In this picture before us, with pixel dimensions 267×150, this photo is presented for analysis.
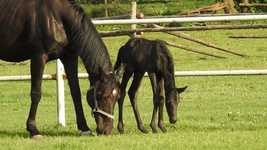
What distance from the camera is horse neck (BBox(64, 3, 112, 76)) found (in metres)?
11.0

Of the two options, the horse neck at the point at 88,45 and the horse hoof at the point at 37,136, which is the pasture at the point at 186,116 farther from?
the horse neck at the point at 88,45

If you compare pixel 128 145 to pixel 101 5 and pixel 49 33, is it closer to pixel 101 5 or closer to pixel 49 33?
pixel 49 33

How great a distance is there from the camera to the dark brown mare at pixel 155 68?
11.7 metres

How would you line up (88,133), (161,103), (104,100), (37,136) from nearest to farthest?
1. (37,136)
2. (104,100)
3. (88,133)
4. (161,103)

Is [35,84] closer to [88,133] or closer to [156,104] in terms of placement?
[88,133]

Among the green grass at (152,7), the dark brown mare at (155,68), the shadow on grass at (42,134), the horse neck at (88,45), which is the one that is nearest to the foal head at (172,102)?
the dark brown mare at (155,68)

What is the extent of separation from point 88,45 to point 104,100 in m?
0.76

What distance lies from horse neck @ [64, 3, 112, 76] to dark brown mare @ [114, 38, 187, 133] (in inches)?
27.2

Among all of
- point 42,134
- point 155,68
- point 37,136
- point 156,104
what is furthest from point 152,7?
point 37,136

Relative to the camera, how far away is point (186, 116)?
14.2 metres

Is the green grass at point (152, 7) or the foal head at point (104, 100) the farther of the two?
the green grass at point (152, 7)

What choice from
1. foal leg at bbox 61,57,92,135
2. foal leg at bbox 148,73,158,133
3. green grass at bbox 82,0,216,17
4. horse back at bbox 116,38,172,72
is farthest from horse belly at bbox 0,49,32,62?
green grass at bbox 82,0,216,17

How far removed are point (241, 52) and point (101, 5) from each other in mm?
18095

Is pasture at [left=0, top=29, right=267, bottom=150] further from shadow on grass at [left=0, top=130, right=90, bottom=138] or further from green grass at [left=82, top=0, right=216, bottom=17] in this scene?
green grass at [left=82, top=0, right=216, bottom=17]
